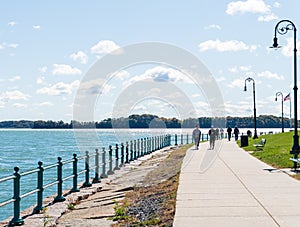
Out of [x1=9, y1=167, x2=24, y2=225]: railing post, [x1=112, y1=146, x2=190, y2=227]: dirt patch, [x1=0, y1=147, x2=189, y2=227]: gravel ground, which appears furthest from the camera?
[x1=9, y1=167, x2=24, y2=225]: railing post

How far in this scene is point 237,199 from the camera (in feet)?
42.7

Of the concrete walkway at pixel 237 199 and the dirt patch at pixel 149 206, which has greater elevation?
the concrete walkway at pixel 237 199

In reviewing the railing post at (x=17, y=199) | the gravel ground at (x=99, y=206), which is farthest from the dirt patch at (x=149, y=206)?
the railing post at (x=17, y=199)

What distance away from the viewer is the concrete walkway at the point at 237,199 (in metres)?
10.4

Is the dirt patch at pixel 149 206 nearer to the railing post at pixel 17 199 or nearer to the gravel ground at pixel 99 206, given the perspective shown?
the gravel ground at pixel 99 206

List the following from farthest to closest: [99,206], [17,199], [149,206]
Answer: [99,206] < [149,206] < [17,199]

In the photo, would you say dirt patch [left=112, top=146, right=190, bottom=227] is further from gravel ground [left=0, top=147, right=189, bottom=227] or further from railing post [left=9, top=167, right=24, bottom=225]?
railing post [left=9, top=167, right=24, bottom=225]

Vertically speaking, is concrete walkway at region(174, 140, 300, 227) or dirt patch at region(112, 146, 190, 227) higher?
concrete walkway at region(174, 140, 300, 227)

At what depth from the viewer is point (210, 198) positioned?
1323 cm

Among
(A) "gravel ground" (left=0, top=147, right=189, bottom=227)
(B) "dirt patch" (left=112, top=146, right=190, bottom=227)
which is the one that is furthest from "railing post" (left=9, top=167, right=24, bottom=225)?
(B) "dirt patch" (left=112, top=146, right=190, bottom=227)

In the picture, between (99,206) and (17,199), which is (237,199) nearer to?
(99,206)

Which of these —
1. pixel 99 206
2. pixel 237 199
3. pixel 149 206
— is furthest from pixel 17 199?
pixel 237 199

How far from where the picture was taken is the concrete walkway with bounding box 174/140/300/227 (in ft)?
34.0

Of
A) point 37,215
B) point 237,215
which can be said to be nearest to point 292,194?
point 237,215
